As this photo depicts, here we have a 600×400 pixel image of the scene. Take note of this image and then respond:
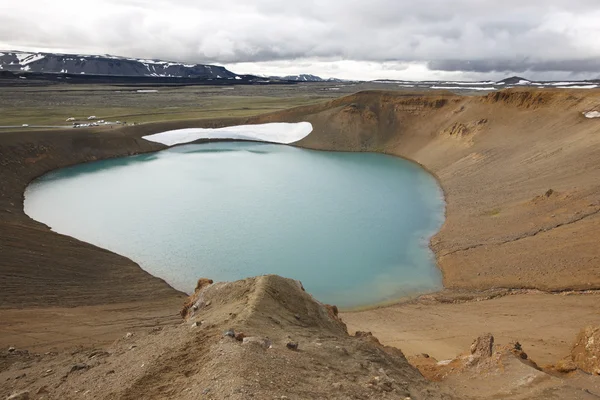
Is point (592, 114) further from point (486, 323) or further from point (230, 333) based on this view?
point (230, 333)

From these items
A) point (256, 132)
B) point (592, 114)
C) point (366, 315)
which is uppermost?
point (592, 114)

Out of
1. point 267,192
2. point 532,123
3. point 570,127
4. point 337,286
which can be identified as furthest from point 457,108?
point 337,286

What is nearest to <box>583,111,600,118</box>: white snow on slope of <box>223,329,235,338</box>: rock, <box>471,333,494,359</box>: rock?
<box>471,333,494,359</box>: rock

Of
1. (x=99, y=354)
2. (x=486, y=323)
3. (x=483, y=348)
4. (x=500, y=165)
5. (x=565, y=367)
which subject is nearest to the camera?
(x=99, y=354)

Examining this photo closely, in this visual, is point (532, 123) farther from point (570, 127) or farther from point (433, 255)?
point (433, 255)

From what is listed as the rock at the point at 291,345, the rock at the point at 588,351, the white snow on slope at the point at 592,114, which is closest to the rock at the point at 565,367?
the rock at the point at 588,351

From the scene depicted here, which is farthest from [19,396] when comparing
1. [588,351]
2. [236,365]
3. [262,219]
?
[262,219]

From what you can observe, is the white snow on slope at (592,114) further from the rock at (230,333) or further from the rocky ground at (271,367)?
the rock at (230,333)
